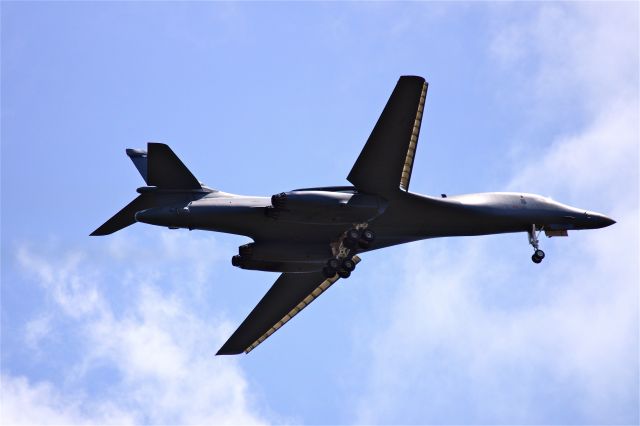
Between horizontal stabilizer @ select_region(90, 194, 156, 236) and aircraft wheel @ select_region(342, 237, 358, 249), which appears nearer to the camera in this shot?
horizontal stabilizer @ select_region(90, 194, 156, 236)

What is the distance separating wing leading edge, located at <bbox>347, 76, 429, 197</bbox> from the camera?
33.7m

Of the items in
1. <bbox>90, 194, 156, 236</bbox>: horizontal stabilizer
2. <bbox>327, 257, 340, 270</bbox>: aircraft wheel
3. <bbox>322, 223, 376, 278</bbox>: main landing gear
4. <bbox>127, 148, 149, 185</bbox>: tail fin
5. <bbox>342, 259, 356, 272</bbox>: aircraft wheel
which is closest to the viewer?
<bbox>90, 194, 156, 236</bbox>: horizontal stabilizer

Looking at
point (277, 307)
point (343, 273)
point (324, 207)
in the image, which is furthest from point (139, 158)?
point (277, 307)

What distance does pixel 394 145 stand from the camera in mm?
34781

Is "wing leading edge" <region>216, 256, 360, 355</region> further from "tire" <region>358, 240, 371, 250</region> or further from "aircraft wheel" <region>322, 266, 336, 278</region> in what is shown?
"tire" <region>358, 240, 371, 250</region>

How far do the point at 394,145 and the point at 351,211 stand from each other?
316cm

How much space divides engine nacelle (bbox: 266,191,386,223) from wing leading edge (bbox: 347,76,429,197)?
579 millimetres

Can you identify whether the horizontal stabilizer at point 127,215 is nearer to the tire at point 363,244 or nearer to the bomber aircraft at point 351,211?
the bomber aircraft at point 351,211

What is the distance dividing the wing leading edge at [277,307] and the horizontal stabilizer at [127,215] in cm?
949

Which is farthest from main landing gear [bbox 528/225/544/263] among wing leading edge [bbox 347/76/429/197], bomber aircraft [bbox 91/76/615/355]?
wing leading edge [bbox 347/76/429/197]

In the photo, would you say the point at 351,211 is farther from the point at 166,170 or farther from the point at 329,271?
the point at 166,170

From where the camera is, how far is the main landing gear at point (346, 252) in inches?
1471

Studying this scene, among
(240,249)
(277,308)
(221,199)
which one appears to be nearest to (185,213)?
(221,199)

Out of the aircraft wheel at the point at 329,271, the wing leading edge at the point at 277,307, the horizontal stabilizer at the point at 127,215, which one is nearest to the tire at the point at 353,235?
the aircraft wheel at the point at 329,271
